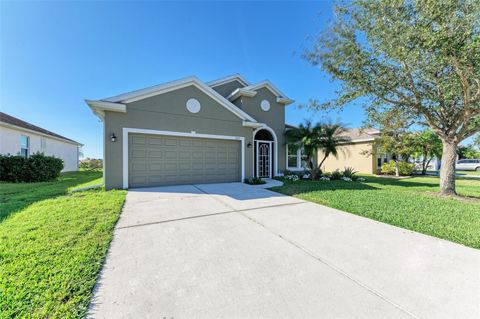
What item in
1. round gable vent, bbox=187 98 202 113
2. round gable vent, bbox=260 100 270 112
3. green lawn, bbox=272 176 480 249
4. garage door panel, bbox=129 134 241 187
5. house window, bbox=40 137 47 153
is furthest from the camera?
house window, bbox=40 137 47 153

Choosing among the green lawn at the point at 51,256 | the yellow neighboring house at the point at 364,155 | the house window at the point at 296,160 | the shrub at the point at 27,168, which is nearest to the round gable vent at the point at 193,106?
the green lawn at the point at 51,256

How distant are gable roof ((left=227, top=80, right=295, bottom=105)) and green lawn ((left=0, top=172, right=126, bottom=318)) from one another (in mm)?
9664

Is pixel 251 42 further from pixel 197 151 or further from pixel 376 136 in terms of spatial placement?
pixel 376 136

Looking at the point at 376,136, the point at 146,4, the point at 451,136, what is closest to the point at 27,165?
the point at 146,4

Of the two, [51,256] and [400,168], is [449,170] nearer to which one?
[400,168]

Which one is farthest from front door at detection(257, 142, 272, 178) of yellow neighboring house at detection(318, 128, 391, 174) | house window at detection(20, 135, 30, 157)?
house window at detection(20, 135, 30, 157)

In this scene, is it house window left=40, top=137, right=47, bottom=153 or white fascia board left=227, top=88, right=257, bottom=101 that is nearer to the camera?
white fascia board left=227, top=88, right=257, bottom=101

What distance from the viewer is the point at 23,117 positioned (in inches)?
618

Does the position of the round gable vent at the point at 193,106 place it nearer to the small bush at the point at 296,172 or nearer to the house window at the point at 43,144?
the small bush at the point at 296,172

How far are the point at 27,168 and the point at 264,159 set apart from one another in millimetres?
13735

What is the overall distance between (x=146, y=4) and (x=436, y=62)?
36.5 ft

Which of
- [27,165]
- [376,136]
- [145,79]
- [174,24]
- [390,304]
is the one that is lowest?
[390,304]

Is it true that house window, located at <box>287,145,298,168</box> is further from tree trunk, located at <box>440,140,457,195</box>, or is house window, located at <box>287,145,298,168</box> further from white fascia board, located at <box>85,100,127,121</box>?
white fascia board, located at <box>85,100,127,121</box>

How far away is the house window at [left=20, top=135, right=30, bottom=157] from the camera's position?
13562mm
